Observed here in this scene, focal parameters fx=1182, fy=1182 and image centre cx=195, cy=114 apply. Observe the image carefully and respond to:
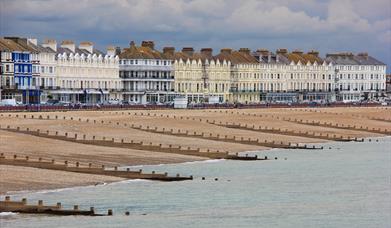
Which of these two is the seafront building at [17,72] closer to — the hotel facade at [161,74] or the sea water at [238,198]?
the hotel facade at [161,74]

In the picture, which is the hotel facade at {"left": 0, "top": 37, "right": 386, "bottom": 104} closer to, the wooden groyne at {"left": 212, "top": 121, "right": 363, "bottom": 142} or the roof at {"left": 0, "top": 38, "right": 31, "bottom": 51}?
the roof at {"left": 0, "top": 38, "right": 31, "bottom": 51}

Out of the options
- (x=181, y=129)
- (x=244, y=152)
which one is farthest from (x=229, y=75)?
(x=244, y=152)

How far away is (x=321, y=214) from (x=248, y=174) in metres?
13.9

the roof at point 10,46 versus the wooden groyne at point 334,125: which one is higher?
the roof at point 10,46

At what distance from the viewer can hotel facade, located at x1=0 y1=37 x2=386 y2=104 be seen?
129625mm

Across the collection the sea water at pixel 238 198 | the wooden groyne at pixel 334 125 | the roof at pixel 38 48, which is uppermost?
the roof at pixel 38 48

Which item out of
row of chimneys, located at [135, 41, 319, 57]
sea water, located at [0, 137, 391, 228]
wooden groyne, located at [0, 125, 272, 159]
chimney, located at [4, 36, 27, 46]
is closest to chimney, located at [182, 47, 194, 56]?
row of chimneys, located at [135, 41, 319, 57]

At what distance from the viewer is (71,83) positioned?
142 meters

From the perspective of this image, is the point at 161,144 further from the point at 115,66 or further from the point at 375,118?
the point at 115,66

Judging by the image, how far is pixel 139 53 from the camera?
15612cm

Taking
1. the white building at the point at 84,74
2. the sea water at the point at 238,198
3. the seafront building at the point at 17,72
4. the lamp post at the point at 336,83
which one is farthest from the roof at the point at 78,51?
the sea water at the point at 238,198

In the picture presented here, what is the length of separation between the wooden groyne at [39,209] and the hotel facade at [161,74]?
8937 cm

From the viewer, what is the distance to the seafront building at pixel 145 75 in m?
154

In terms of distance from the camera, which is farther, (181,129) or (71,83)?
(71,83)
